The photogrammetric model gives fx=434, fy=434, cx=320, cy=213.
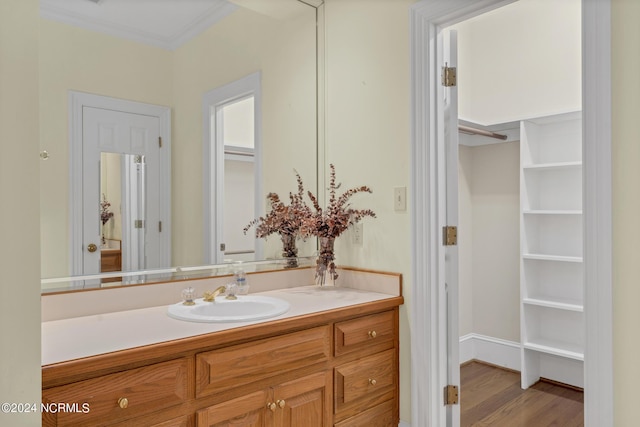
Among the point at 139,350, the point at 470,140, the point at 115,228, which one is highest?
the point at 470,140

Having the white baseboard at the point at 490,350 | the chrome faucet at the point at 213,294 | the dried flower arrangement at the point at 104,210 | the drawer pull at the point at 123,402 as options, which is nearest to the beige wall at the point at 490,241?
the white baseboard at the point at 490,350

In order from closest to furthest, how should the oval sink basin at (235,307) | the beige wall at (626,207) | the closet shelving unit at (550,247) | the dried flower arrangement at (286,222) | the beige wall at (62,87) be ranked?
the beige wall at (626,207)
the beige wall at (62,87)
the oval sink basin at (235,307)
the dried flower arrangement at (286,222)
the closet shelving unit at (550,247)

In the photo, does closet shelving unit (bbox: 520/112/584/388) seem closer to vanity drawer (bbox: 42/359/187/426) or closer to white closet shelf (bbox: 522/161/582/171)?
white closet shelf (bbox: 522/161/582/171)

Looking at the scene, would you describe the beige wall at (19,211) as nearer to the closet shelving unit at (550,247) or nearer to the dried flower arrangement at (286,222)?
the dried flower arrangement at (286,222)

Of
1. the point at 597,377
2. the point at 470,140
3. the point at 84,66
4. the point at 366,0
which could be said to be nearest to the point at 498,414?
the point at 597,377

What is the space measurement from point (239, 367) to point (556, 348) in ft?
7.31

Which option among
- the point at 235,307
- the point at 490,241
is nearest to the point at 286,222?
the point at 235,307

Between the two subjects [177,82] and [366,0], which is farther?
[366,0]

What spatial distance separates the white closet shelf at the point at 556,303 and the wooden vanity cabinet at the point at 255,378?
1.32 metres

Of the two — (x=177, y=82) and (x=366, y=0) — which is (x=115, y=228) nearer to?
(x=177, y=82)

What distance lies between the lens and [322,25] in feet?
7.92

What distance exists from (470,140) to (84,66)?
261cm

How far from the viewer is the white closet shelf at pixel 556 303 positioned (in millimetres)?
2672

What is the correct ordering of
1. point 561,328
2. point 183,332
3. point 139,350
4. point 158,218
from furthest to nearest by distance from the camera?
point 561,328
point 158,218
point 183,332
point 139,350
